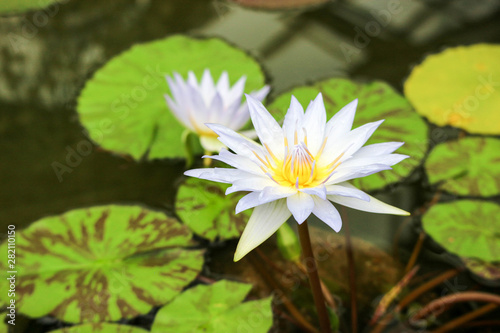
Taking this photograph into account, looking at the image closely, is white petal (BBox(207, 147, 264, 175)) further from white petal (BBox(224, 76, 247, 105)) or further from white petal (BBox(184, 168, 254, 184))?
white petal (BBox(224, 76, 247, 105))

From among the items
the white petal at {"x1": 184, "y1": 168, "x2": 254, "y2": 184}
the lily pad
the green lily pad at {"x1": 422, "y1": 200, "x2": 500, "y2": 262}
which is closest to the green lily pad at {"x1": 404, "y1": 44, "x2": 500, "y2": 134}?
the green lily pad at {"x1": 422, "y1": 200, "x2": 500, "y2": 262}

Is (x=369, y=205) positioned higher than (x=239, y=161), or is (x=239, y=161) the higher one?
(x=239, y=161)

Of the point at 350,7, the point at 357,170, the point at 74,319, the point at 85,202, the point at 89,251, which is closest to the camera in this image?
the point at 357,170

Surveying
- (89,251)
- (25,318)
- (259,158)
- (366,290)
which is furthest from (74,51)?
(366,290)

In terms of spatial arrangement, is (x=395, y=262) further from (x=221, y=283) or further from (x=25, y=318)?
(x=25, y=318)

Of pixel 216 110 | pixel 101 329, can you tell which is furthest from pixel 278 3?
pixel 101 329

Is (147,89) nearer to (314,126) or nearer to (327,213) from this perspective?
(314,126)
